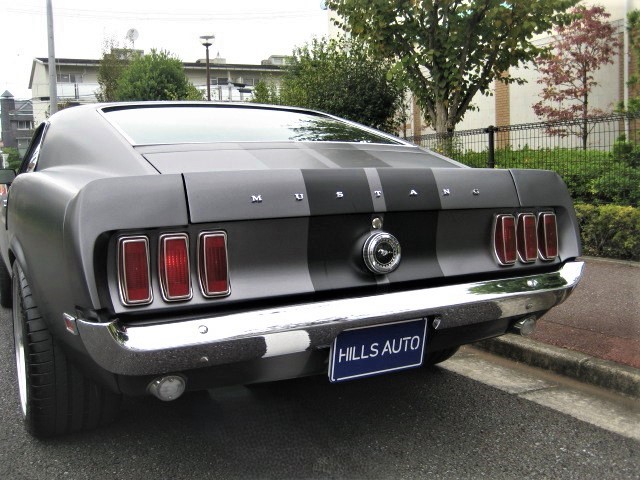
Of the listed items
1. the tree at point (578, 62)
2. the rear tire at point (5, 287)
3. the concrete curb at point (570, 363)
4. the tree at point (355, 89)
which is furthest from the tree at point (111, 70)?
the concrete curb at point (570, 363)

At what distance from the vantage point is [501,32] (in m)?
8.38

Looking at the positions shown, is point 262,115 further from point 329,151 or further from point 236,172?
point 236,172

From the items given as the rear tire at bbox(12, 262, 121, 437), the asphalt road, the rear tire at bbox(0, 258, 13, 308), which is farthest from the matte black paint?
the rear tire at bbox(0, 258, 13, 308)

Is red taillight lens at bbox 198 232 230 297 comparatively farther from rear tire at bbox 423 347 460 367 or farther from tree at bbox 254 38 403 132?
tree at bbox 254 38 403 132

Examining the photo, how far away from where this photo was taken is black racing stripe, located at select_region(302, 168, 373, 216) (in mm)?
2342

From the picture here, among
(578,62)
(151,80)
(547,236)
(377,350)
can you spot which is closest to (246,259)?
(377,350)

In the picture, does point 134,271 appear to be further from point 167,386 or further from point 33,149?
point 33,149

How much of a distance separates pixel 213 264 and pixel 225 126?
124 cm

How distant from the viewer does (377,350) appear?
2.43 m

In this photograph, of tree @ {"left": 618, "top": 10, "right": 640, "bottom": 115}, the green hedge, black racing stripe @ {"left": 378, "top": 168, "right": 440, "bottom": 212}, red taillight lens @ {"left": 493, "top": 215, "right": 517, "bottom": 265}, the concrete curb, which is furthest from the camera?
tree @ {"left": 618, "top": 10, "right": 640, "bottom": 115}

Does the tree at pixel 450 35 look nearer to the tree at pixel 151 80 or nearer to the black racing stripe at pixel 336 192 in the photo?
the black racing stripe at pixel 336 192

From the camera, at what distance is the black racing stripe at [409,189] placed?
2482 millimetres

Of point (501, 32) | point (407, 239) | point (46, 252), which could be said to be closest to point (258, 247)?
point (407, 239)

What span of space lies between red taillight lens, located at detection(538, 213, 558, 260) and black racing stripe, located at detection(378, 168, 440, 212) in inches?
23.8
